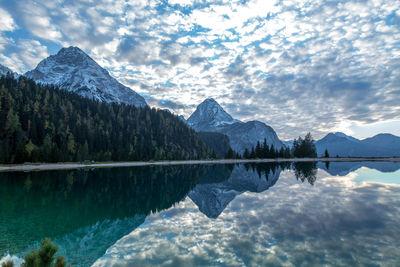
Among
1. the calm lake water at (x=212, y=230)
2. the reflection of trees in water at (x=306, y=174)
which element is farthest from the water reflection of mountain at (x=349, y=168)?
the calm lake water at (x=212, y=230)

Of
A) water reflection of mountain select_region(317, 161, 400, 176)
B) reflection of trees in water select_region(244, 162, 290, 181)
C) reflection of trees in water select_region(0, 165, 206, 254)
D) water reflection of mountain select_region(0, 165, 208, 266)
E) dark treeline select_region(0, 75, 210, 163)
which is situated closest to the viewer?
water reflection of mountain select_region(0, 165, 208, 266)

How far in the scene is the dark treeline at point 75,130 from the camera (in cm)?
8125

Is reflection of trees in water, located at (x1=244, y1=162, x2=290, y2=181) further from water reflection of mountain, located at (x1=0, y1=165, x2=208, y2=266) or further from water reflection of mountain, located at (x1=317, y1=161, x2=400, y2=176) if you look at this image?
water reflection of mountain, located at (x1=0, y1=165, x2=208, y2=266)

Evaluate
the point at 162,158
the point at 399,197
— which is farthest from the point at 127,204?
the point at 162,158

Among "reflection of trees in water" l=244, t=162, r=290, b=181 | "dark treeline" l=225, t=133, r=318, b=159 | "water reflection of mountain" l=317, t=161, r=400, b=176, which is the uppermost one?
"dark treeline" l=225, t=133, r=318, b=159

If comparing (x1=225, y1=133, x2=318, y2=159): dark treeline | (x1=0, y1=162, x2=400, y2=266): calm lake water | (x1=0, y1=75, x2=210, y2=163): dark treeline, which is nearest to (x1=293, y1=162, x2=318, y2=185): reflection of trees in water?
(x1=0, y1=162, x2=400, y2=266): calm lake water

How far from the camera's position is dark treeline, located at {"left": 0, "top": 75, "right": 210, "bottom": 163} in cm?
8125

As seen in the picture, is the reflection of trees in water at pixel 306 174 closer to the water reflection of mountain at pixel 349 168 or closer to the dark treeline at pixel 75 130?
the water reflection of mountain at pixel 349 168

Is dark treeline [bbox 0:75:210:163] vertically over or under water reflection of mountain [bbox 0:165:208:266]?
over

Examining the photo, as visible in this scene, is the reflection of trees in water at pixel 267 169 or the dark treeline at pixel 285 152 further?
the dark treeline at pixel 285 152

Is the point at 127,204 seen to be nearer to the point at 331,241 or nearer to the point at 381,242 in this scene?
the point at 331,241

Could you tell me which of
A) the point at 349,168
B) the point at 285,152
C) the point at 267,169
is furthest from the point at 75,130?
the point at 285,152

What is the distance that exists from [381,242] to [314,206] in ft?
24.6

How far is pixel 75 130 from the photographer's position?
112688mm
